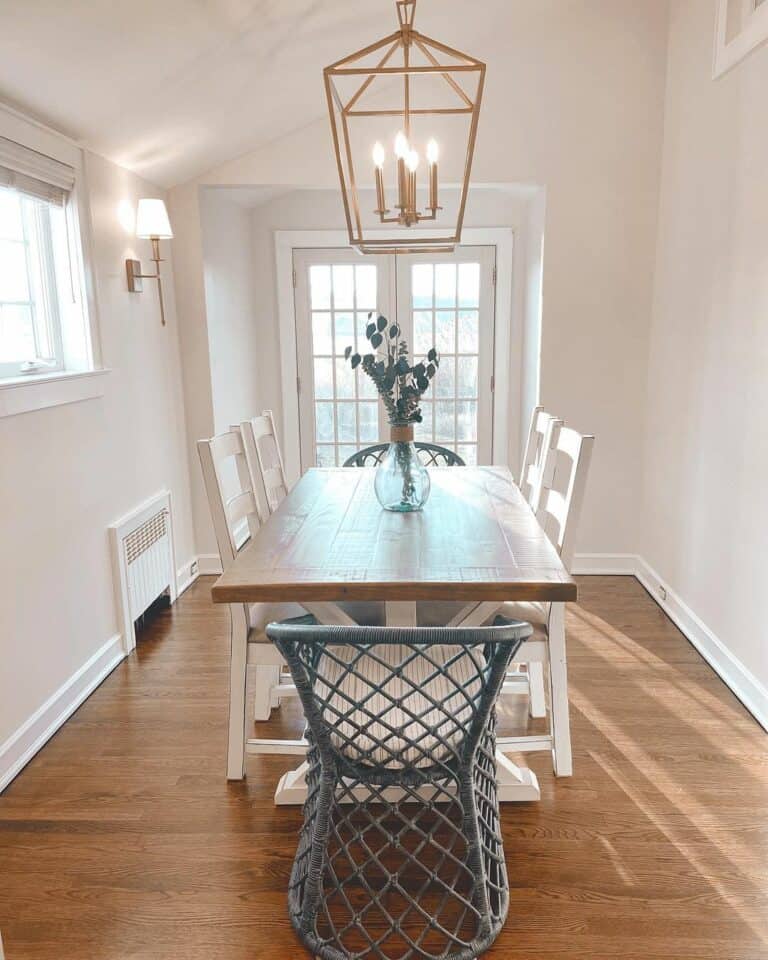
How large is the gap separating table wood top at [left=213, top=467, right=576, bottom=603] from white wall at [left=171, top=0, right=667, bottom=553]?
1450mm

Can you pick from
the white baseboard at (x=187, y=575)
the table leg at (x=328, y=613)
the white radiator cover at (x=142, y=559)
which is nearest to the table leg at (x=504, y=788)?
the table leg at (x=328, y=613)

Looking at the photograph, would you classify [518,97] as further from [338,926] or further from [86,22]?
[338,926]

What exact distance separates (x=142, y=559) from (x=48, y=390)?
1069 millimetres

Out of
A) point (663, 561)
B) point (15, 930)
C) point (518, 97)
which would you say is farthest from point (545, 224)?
point (15, 930)

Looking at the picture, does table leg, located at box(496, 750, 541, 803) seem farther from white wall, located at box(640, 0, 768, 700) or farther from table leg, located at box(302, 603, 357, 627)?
white wall, located at box(640, 0, 768, 700)

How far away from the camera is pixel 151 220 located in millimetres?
3301

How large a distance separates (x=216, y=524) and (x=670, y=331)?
8.00ft

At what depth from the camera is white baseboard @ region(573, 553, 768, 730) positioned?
266 centimetres

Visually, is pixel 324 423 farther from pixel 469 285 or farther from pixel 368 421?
pixel 469 285

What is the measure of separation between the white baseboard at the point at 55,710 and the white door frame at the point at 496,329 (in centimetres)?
230

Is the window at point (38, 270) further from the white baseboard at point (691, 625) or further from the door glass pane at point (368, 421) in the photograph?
the white baseboard at point (691, 625)

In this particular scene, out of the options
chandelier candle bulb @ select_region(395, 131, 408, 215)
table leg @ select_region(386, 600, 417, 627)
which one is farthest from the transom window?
table leg @ select_region(386, 600, 417, 627)

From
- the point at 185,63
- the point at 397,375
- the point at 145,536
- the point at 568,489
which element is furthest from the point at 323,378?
the point at 568,489

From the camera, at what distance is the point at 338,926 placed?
1739 mm
